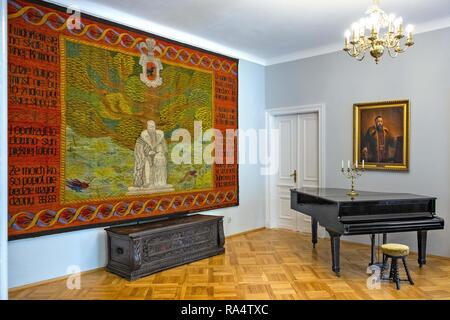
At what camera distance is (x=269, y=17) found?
4.42 m

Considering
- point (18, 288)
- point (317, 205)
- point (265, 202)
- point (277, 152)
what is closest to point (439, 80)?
point (317, 205)

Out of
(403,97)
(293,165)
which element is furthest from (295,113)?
(403,97)

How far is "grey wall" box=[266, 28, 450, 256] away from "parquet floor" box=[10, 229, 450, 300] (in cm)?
99

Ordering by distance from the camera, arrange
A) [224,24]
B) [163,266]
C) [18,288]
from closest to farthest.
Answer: [18,288] < [163,266] < [224,24]

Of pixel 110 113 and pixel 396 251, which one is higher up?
pixel 110 113

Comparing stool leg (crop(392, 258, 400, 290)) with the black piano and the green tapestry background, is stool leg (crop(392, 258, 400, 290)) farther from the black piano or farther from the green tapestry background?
the green tapestry background

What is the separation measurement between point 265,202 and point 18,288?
4091 millimetres

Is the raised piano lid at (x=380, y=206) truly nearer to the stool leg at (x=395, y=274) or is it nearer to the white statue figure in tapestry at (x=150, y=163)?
the stool leg at (x=395, y=274)

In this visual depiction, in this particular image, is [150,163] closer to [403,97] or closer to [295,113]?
[295,113]

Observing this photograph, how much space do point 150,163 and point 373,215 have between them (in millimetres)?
2751

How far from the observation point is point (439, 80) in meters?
4.54

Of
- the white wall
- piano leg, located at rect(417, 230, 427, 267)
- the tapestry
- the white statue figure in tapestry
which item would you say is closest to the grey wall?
piano leg, located at rect(417, 230, 427, 267)

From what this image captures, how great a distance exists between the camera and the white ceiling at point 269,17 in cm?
401

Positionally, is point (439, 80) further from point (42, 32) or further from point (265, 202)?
point (42, 32)
